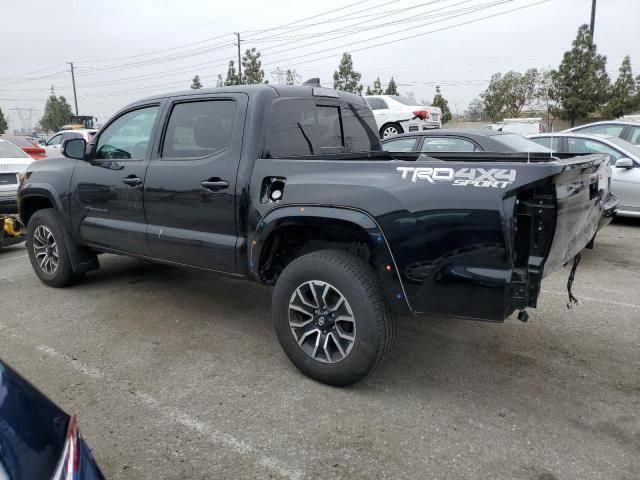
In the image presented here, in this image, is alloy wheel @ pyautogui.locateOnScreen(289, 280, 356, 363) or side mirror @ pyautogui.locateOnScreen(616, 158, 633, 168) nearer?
alloy wheel @ pyautogui.locateOnScreen(289, 280, 356, 363)

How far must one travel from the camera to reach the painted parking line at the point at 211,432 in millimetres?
2520

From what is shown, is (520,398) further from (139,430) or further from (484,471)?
(139,430)

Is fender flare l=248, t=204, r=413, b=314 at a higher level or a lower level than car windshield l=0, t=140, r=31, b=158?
lower

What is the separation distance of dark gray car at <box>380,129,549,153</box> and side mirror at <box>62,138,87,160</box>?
3.35 m

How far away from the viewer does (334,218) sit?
10.1 feet

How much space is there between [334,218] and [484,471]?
5.11 ft

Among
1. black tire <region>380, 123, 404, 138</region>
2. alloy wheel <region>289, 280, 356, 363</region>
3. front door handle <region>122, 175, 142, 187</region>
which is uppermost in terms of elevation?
black tire <region>380, 123, 404, 138</region>

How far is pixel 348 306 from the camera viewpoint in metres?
3.07

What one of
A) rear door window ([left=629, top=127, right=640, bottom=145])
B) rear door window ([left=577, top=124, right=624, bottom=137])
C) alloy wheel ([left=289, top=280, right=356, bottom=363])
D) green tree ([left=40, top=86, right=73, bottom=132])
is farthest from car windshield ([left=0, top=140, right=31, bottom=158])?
green tree ([left=40, top=86, right=73, bottom=132])

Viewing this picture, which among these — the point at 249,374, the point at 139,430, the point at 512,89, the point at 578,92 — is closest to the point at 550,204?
the point at 249,374

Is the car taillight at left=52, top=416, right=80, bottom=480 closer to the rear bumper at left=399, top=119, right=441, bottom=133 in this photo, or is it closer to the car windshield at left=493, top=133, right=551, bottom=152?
the car windshield at left=493, top=133, right=551, bottom=152

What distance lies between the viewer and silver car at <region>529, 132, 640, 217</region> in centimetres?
763

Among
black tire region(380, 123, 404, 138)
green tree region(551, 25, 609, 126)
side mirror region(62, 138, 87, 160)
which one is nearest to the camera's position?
side mirror region(62, 138, 87, 160)

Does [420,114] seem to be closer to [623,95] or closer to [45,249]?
[45,249]
